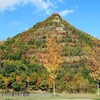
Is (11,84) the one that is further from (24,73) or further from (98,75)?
(98,75)

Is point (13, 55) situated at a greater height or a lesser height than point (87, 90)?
greater

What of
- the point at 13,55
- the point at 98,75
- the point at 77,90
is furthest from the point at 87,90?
the point at 13,55

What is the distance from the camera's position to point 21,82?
484 feet

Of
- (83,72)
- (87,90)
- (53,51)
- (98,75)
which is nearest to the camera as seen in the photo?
(53,51)

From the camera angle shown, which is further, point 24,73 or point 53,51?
point 24,73

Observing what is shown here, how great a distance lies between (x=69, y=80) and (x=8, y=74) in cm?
2773

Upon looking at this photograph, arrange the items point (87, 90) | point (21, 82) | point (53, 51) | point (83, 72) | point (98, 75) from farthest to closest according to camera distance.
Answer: point (83, 72)
point (21, 82)
point (87, 90)
point (98, 75)
point (53, 51)

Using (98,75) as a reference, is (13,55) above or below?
above

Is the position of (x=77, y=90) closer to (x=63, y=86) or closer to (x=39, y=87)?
(x=63, y=86)

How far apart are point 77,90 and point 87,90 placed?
385 centimetres

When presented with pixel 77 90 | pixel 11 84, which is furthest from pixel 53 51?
pixel 11 84

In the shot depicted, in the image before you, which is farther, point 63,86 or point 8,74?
point 8,74

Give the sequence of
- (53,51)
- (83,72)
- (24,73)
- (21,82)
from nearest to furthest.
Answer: (53,51)
(21,82)
(24,73)
(83,72)

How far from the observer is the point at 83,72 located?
17188 cm
